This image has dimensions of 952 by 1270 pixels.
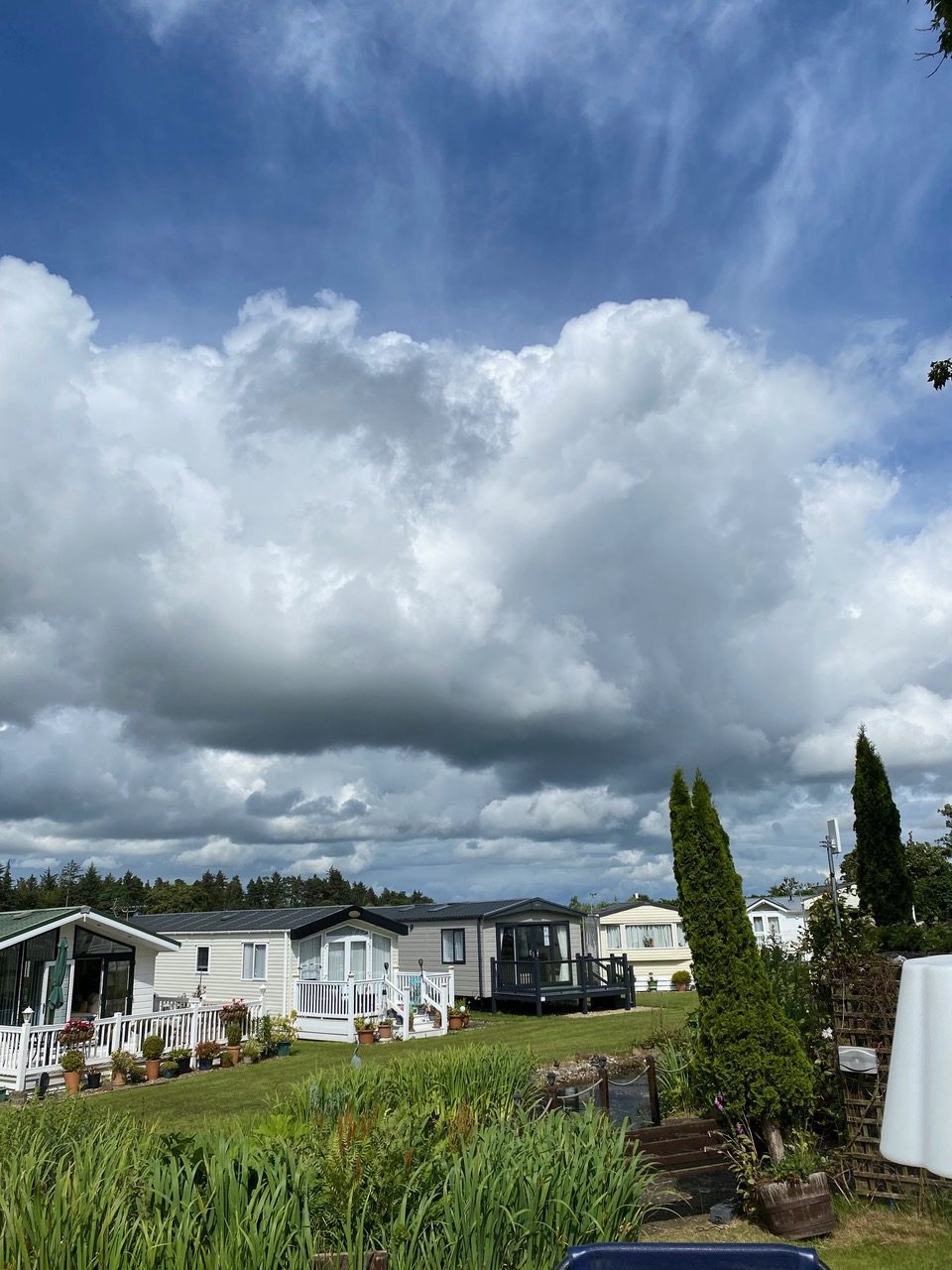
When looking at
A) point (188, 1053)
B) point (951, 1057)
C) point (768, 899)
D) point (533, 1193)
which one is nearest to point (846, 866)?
point (768, 899)

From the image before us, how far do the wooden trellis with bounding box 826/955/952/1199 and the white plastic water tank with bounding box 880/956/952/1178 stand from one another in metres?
7.32

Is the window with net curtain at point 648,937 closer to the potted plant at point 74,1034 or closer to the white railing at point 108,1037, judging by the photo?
the white railing at point 108,1037

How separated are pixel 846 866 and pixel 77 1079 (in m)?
28.1

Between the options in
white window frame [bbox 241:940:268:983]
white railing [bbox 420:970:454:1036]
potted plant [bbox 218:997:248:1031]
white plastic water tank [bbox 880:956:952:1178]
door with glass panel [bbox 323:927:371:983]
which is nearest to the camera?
white plastic water tank [bbox 880:956:952:1178]

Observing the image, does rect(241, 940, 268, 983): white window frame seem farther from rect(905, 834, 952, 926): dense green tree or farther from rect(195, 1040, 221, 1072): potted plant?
rect(905, 834, 952, 926): dense green tree

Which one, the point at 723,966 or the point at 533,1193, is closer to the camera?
the point at 533,1193

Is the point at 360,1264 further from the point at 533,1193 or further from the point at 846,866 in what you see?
the point at 846,866

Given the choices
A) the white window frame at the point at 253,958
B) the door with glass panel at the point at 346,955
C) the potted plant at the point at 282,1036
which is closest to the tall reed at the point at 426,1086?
the potted plant at the point at 282,1036

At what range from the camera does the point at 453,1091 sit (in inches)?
358

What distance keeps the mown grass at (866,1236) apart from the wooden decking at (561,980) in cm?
2236

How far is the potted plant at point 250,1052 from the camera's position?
21.6 meters

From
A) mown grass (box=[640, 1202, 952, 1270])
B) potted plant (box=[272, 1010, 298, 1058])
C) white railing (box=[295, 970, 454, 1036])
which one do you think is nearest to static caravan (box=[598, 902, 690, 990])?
white railing (box=[295, 970, 454, 1036])

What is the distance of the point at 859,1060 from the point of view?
27.5 ft

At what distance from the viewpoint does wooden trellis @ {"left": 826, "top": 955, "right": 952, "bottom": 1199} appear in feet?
27.3
